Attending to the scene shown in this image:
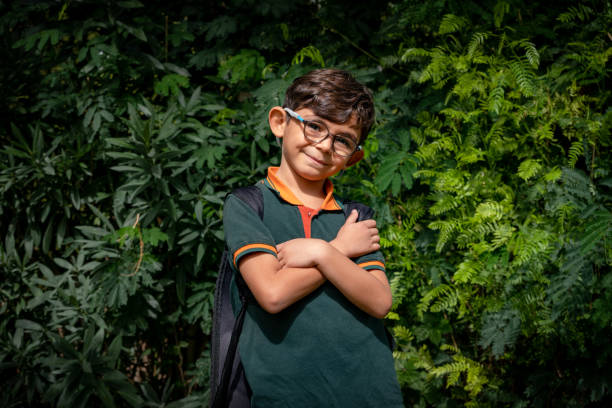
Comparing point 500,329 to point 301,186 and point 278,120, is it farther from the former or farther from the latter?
point 278,120

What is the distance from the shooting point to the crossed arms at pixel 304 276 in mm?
1200

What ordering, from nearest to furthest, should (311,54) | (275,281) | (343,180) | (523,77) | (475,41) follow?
(275,281) → (523,77) → (475,41) → (311,54) → (343,180)

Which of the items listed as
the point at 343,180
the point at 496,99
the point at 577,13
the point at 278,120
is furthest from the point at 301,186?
the point at 577,13

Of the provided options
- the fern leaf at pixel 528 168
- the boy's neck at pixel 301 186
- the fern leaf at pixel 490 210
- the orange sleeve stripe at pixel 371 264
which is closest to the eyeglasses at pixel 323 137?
the boy's neck at pixel 301 186

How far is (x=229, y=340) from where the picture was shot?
4.50ft

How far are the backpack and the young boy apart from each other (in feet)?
0.11

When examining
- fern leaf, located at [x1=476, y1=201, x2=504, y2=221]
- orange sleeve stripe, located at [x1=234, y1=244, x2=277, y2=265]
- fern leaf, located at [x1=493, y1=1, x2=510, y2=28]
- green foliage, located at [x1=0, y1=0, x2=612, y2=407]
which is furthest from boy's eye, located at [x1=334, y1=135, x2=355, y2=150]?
fern leaf, located at [x1=493, y1=1, x2=510, y2=28]

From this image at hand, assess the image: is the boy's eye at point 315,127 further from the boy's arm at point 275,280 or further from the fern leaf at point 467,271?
the fern leaf at point 467,271

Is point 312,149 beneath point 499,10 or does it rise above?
beneath

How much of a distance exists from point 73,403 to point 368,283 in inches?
77.7

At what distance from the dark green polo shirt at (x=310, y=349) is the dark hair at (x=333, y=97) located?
439mm

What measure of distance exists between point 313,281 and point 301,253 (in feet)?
0.31

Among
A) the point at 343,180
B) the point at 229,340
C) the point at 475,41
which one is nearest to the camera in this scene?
the point at 229,340

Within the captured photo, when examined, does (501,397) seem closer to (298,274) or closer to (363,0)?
(298,274)
